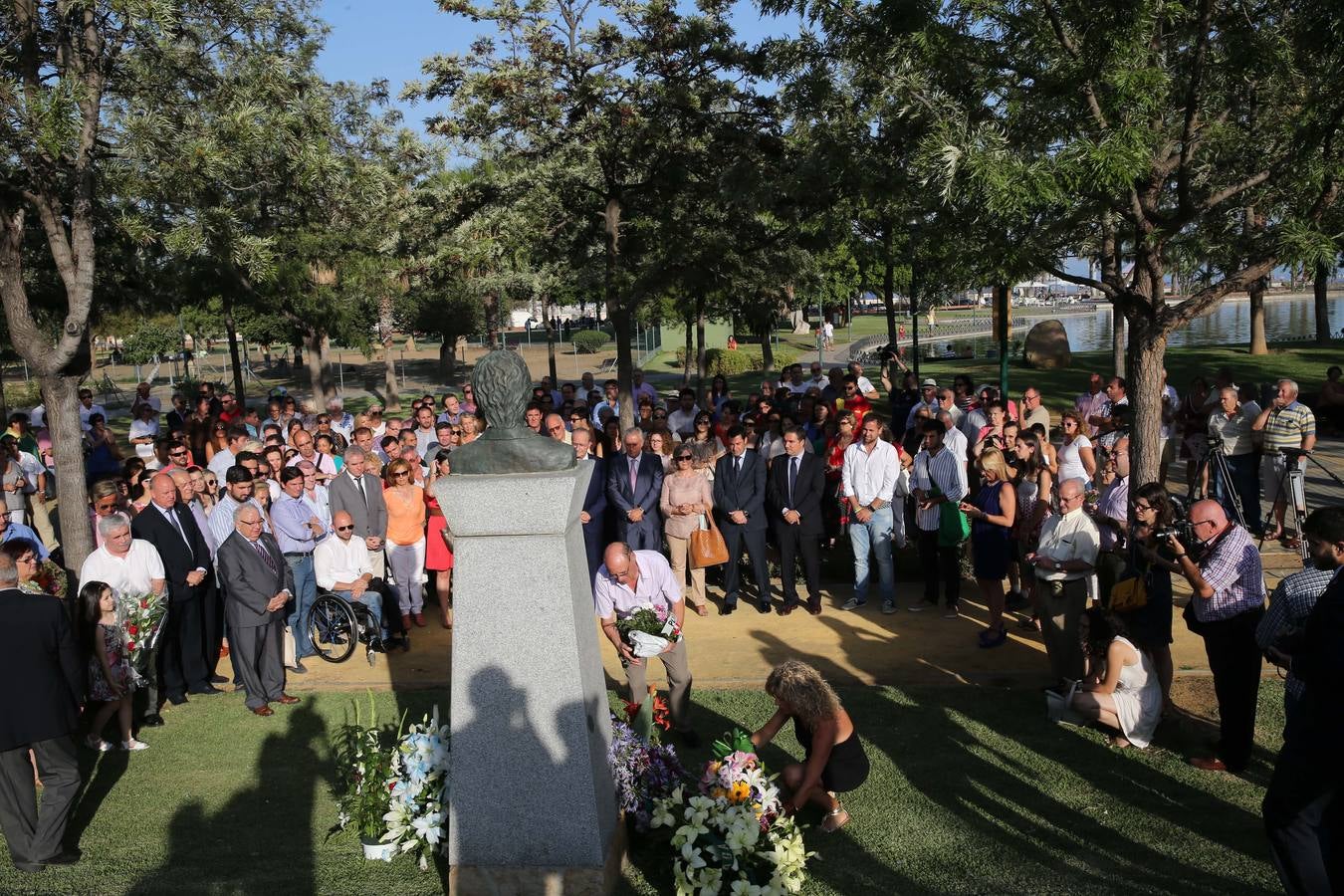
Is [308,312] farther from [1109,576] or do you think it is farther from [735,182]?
[1109,576]

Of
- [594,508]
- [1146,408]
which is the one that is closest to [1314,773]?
[1146,408]

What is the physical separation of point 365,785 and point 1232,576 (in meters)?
5.39

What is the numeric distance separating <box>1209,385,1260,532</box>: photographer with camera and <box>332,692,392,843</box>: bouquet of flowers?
9165 mm

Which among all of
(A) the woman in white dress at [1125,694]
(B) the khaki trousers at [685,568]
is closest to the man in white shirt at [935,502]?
(B) the khaki trousers at [685,568]

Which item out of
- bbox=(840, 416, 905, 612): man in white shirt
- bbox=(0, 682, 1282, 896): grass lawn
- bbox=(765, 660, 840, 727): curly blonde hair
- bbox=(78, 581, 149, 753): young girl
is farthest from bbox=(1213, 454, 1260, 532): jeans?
bbox=(78, 581, 149, 753): young girl

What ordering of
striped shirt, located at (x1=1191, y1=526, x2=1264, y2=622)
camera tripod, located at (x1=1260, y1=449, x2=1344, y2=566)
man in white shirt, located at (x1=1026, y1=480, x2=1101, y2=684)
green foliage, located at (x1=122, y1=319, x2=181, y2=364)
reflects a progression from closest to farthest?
striped shirt, located at (x1=1191, y1=526, x2=1264, y2=622) < man in white shirt, located at (x1=1026, y1=480, x2=1101, y2=684) < camera tripod, located at (x1=1260, y1=449, x2=1344, y2=566) < green foliage, located at (x1=122, y1=319, x2=181, y2=364)

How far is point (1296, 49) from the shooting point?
885 centimetres

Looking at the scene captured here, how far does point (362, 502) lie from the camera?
10.2m

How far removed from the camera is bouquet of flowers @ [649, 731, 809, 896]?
5.49m

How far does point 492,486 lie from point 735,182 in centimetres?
932

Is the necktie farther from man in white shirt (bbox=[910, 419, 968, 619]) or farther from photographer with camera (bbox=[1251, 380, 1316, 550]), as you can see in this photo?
photographer with camera (bbox=[1251, 380, 1316, 550])

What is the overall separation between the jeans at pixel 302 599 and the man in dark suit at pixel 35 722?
10.5 ft

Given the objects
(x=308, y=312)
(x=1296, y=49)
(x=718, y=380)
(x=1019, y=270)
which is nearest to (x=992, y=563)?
(x=1019, y=270)

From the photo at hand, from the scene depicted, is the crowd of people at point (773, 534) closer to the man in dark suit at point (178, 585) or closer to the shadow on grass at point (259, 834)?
the man in dark suit at point (178, 585)
